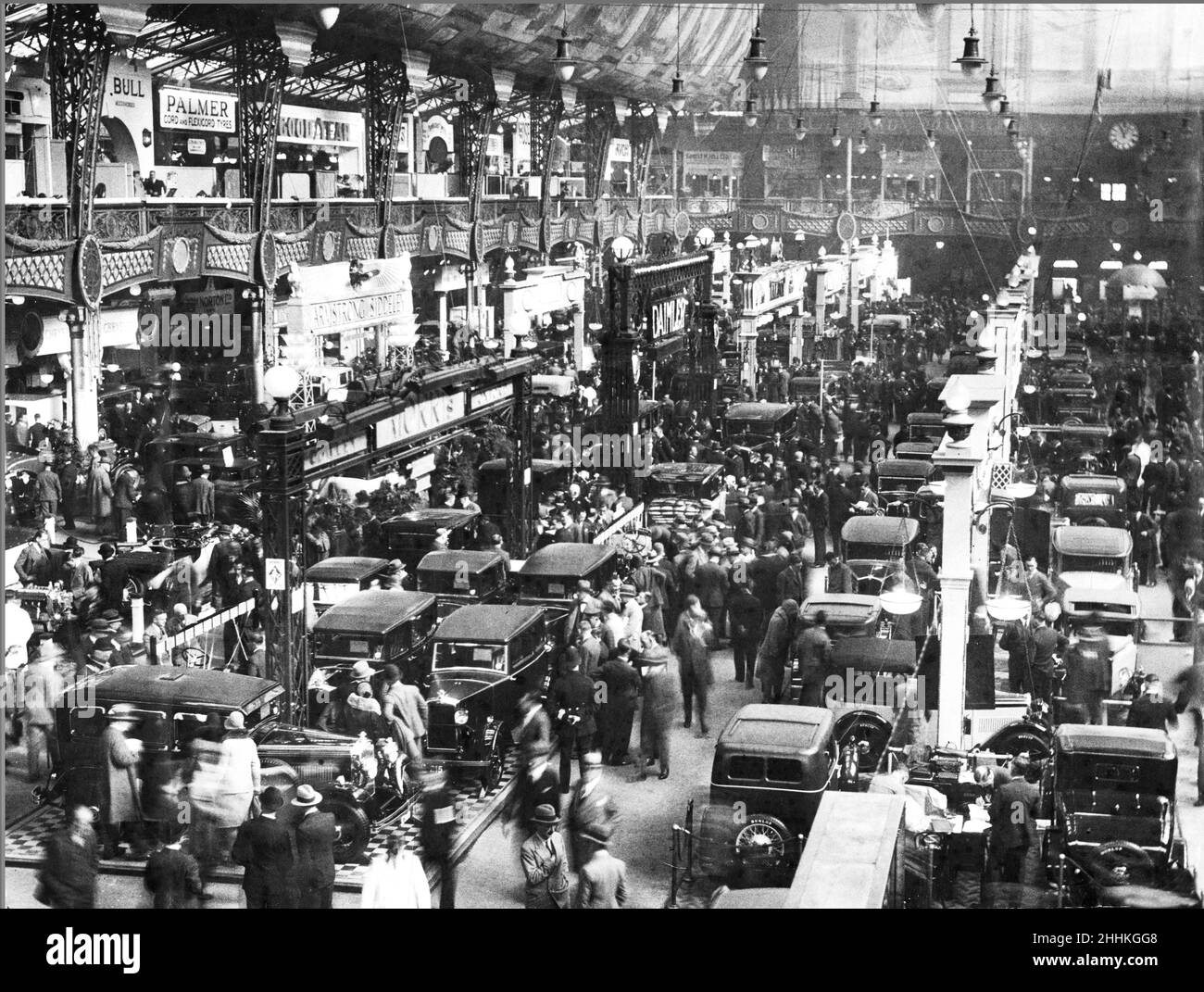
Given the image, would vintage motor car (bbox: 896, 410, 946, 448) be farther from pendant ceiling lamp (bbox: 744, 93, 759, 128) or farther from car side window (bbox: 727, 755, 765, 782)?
car side window (bbox: 727, 755, 765, 782)

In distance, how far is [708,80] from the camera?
1422 centimetres

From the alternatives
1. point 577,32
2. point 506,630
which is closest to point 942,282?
point 577,32

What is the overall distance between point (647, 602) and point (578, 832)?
294 centimetres

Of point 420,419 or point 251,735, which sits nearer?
point 251,735

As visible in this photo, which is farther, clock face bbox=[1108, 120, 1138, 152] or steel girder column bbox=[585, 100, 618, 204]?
steel girder column bbox=[585, 100, 618, 204]

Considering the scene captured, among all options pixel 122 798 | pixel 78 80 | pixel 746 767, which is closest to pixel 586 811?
pixel 746 767

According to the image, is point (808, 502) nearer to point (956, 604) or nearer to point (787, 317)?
point (787, 317)

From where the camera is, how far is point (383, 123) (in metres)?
21.0

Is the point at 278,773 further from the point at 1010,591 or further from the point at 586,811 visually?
the point at 1010,591

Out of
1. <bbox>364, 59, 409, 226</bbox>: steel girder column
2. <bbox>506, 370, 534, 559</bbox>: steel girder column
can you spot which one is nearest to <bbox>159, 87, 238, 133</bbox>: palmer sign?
<bbox>364, 59, 409, 226</bbox>: steel girder column

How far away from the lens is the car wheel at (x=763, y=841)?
9500 millimetres

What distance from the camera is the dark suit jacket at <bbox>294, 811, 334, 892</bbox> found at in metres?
9.13

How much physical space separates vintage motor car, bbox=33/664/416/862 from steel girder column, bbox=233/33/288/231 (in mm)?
9405

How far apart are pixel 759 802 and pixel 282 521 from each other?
13.1 feet
